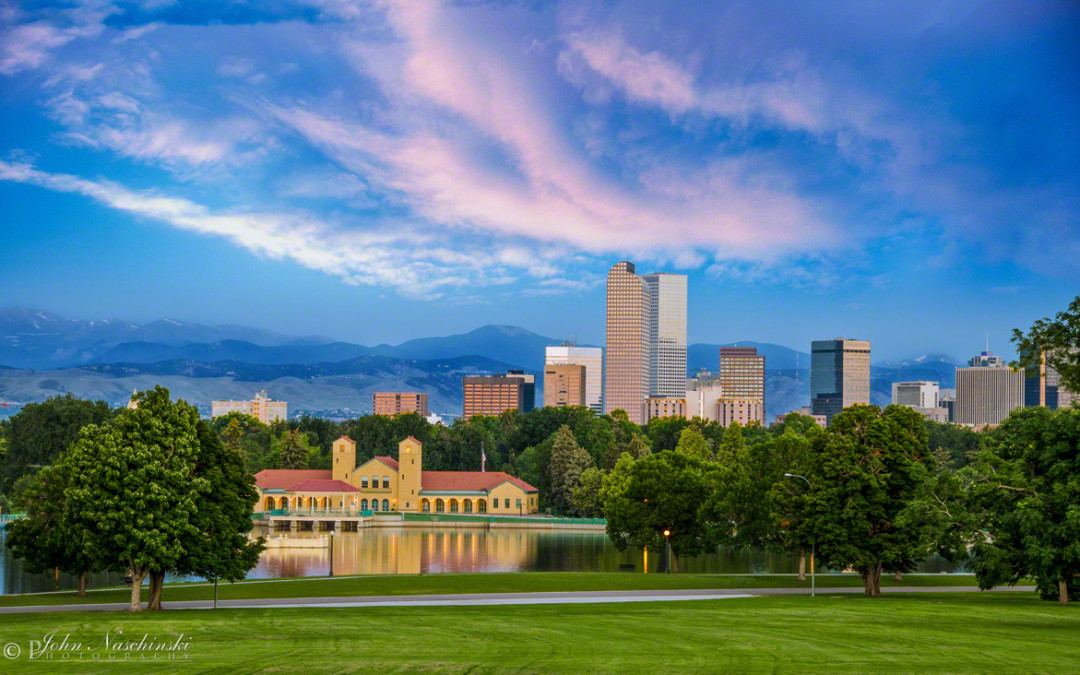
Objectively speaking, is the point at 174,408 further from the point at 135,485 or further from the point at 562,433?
the point at 562,433

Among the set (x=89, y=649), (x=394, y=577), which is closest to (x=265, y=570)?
(x=394, y=577)

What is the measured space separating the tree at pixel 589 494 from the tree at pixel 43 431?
60753 mm

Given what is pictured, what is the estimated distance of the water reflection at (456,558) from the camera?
65.7 meters

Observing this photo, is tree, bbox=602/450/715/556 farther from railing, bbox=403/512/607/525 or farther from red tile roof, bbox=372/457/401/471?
red tile roof, bbox=372/457/401/471

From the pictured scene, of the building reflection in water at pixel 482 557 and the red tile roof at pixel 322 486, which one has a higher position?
the red tile roof at pixel 322 486

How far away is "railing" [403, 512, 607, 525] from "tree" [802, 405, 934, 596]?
67217mm

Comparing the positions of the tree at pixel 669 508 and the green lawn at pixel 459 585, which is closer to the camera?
the green lawn at pixel 459 585

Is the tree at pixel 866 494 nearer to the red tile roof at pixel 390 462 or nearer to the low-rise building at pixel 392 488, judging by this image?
the low-rise building at pixel 392 488

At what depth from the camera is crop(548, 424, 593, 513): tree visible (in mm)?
129625

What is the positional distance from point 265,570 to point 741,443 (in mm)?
72580

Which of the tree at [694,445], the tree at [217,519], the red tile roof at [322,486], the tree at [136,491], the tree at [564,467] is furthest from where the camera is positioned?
the tree at [564,467]

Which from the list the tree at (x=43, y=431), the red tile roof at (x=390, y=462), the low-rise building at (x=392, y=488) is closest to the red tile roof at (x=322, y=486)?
the low-rise building at (x=392, y=488)

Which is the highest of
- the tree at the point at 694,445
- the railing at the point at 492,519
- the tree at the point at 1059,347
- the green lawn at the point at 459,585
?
the tree at the point at 1059,347

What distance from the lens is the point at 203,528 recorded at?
3859cm
